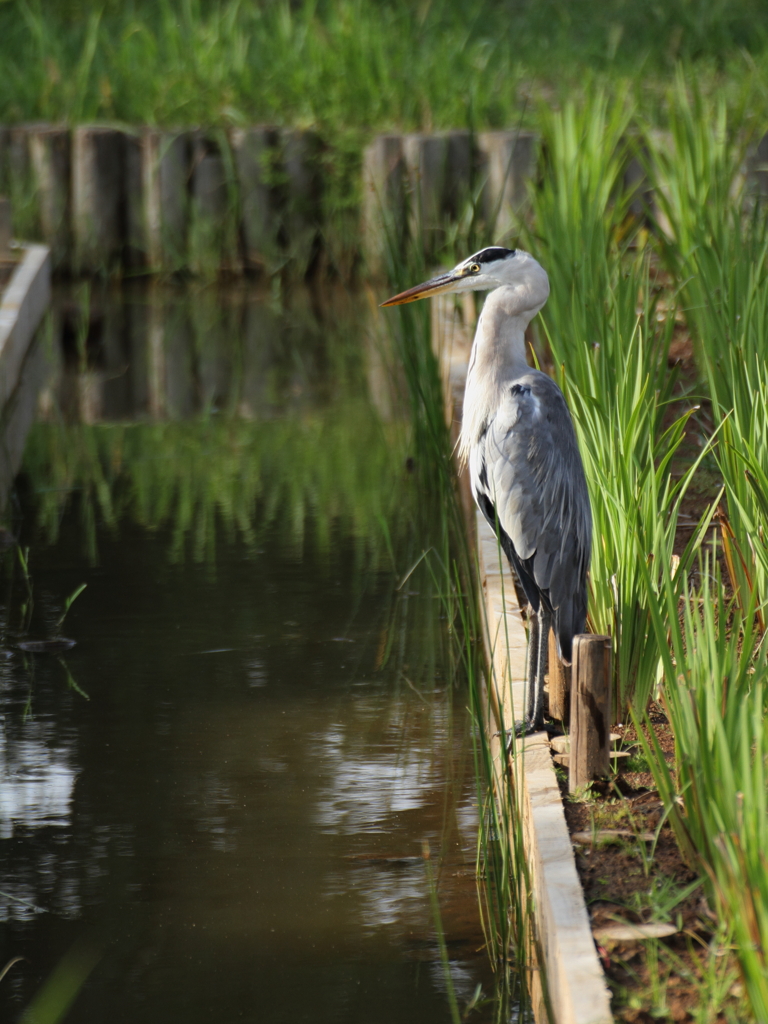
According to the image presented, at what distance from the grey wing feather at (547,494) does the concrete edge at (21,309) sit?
348 cm

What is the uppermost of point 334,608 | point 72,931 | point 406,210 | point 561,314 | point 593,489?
point 406,210

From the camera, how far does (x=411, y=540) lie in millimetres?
4793

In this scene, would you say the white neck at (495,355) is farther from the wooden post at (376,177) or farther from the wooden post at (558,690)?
the wooden post at (376,177)

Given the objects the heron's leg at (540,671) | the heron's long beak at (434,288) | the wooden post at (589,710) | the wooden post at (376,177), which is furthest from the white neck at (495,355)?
the wooden post at (376,177)

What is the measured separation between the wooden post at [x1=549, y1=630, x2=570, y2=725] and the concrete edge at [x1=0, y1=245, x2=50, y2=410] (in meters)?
3.52

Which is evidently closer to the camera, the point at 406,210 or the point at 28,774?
the point at 28,774

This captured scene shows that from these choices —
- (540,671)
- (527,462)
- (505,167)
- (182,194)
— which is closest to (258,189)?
(182,194)

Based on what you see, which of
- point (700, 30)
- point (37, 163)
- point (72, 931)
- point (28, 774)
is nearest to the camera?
point (72, 931)

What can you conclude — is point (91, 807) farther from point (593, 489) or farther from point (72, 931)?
point (593, 489)

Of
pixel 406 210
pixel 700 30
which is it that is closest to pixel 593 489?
pixel 406 210

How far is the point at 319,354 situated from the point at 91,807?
196 inches

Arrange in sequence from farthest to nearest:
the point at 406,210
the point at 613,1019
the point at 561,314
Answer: the point at 406,210
the point at 561,314
the point at 613,1019

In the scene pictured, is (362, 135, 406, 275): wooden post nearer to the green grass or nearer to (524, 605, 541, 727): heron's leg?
the green grass

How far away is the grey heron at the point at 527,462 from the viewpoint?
111 inches
